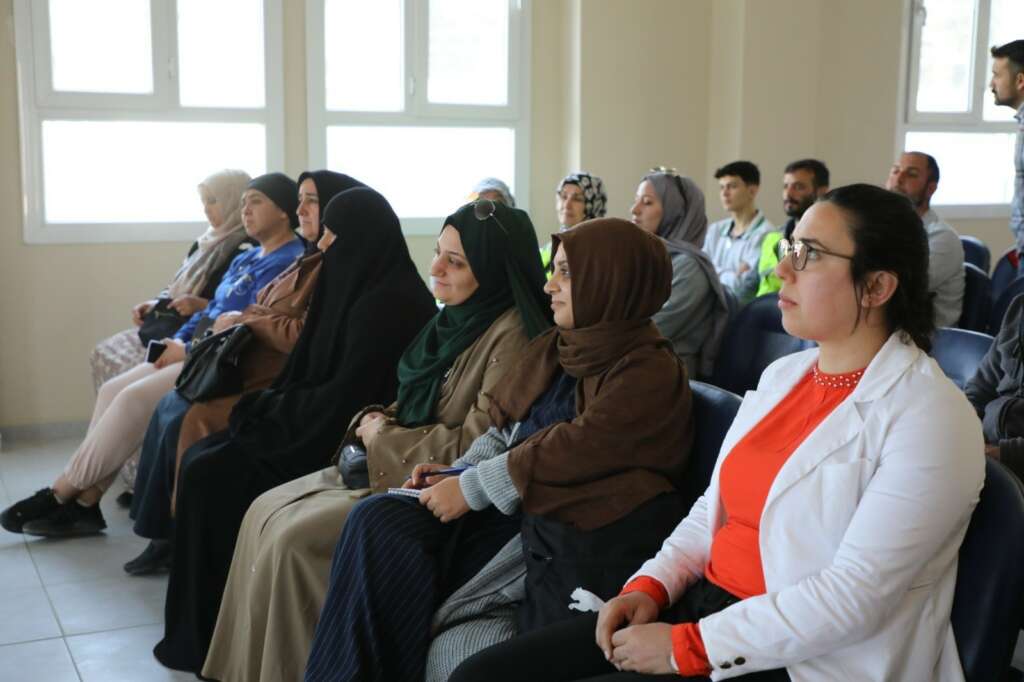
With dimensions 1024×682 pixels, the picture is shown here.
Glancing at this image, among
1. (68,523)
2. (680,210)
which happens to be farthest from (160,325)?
(680,210)

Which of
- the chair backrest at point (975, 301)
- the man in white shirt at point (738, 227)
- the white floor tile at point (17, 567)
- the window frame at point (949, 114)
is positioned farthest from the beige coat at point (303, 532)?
the window frame at point (949, 114)

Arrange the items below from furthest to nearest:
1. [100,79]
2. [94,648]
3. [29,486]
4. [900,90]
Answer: [900,90]
[100,79]
[29,486]
[94,648]

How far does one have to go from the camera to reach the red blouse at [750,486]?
56.3 inches

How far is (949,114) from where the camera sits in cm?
627

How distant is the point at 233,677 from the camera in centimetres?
234

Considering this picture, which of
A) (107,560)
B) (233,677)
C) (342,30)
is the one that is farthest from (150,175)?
(233,677)

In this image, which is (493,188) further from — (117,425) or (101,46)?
(117,425)

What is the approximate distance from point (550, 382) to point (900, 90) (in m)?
4.75

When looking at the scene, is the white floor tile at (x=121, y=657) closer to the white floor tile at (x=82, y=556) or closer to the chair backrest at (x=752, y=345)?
the white floor tile at (x=82, y=556)

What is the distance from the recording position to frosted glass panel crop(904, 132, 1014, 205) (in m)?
6.39

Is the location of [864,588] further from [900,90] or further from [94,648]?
[900,90]

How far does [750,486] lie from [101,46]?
13.9ft

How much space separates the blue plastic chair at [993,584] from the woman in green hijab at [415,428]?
1.11 m

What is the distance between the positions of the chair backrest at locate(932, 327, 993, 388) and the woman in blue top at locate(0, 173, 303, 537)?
2.30 metres
